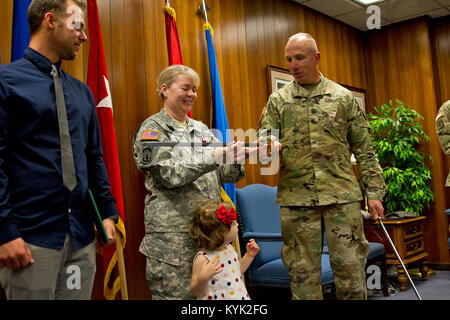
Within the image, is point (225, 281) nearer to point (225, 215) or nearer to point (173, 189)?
point (225, 215)

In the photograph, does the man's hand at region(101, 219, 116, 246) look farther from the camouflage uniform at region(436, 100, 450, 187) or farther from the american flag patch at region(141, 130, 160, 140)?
the camouflage uniform at region(436, 100, 450, 187)

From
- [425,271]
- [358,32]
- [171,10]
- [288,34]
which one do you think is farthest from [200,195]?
[358,32]

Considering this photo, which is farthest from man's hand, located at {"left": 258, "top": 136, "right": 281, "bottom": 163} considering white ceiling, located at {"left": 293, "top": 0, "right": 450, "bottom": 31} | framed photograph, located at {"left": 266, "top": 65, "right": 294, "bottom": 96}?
white ceiling, located at {"left": 293, "top": 0, "right": 450, "bottom": 31}

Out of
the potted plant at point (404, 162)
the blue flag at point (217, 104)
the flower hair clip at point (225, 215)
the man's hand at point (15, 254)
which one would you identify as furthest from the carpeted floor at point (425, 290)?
the man's hand at point (15, 254)

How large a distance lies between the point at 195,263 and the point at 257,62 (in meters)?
2.61

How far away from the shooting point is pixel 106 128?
219 centimetres

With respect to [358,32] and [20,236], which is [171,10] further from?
[358,32]

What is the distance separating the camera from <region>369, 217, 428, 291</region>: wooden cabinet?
12.8ft

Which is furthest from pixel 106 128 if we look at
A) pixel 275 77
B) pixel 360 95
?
pixel 360 95

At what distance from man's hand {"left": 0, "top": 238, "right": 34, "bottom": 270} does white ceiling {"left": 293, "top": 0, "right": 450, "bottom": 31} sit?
4.11 metres

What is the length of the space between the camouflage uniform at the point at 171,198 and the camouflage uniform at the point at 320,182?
0.89ft

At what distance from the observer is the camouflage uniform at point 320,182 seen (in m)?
1.72

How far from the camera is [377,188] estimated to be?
185 centimetres

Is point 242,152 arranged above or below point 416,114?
below
